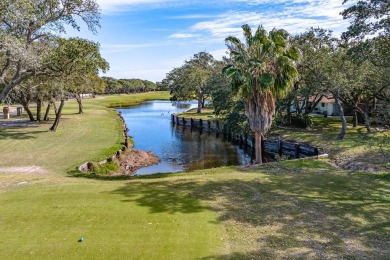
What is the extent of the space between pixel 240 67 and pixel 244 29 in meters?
2.38

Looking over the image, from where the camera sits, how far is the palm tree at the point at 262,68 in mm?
19266

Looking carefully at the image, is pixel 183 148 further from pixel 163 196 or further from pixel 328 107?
pixel 328 107

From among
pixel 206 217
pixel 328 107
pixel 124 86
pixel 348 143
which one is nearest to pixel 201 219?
pixel 206 217

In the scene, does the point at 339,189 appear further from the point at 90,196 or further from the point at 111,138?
the point at 111,138

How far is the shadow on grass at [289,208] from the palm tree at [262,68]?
208 inches

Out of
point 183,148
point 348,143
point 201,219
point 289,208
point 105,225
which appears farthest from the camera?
point 183,148

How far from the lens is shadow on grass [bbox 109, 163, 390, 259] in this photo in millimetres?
8703

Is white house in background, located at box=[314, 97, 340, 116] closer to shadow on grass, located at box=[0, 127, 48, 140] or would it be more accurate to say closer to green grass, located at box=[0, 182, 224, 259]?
shadow on grass, located at box=[0, 127, 48, 140]

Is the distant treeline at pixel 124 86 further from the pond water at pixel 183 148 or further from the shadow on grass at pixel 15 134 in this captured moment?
the shadow on grass at pixel 15 134

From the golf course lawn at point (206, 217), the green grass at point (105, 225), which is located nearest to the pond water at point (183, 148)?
the golf course lawn at point (206, 217)

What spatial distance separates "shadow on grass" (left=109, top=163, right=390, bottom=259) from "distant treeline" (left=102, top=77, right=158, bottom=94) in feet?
352

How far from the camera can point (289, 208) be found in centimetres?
1145

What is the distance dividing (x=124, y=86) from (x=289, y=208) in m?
133

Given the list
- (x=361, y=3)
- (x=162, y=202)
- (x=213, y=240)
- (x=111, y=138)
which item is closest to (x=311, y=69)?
(x=361, y=3)
